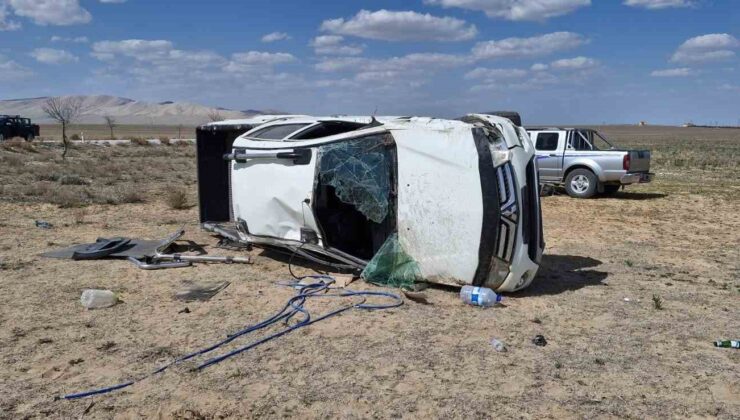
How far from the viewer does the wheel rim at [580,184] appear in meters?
16.6

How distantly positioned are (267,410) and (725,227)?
1052 cm

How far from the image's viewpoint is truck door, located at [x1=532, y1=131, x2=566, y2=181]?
17.0 m

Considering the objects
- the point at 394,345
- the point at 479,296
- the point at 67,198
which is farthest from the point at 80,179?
the point at 394,345

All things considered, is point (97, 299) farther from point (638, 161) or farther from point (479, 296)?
point (638, 161)

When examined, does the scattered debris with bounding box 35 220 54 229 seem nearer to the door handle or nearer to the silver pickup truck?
the door handle

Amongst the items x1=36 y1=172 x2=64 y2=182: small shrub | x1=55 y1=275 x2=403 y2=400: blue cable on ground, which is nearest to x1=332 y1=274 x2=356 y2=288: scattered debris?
x1=55 y1=275 x2=403 y2=400: blue cable on ground

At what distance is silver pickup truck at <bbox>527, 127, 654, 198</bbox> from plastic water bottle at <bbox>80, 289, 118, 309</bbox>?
12.9m

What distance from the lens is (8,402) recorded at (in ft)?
14.1

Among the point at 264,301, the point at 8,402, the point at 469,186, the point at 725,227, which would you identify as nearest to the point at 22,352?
the point at 8,402

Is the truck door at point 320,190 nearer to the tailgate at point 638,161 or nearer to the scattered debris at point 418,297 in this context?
the scattered debris at point 418,297

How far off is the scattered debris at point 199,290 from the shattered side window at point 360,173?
1.62 meters

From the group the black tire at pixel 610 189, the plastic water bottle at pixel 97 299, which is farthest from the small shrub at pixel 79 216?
the black tire at pixel 610 189

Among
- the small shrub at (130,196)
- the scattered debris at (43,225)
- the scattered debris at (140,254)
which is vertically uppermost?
the small shrub at (130,196)

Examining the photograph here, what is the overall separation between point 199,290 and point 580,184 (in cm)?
1216
